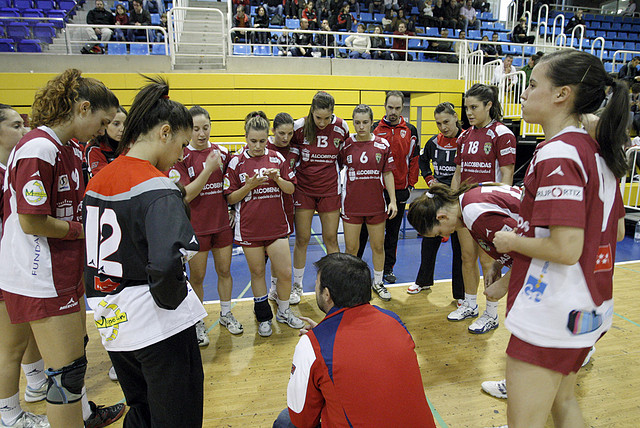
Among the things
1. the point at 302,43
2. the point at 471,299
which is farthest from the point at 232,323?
the point at 302,43

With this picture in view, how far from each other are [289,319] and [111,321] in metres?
2.19

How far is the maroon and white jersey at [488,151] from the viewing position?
326cm

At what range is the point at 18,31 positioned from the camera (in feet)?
29.2

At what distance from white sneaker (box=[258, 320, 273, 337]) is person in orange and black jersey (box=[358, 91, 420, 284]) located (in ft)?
5.03

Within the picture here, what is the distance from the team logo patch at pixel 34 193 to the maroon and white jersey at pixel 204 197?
1.31 m

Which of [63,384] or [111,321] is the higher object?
[111,321]

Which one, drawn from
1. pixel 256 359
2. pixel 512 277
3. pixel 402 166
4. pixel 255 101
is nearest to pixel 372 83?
pixel 255 101

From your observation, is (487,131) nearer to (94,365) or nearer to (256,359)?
(256,359)

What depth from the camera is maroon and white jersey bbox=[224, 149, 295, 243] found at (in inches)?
125

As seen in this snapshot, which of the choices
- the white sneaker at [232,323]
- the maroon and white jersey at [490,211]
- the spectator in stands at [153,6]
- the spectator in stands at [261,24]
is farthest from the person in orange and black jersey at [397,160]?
the spectator in stands at [153,6]

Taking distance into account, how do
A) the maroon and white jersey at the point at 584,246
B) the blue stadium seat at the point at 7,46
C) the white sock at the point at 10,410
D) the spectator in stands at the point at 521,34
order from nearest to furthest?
the maroon and white jersey at the point at 584,246
the white sock at the point at 10,410
the blue stadium seat at the point at 7,46
the spectator in stands at the point at 521,34

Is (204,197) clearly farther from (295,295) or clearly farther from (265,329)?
(295,295)

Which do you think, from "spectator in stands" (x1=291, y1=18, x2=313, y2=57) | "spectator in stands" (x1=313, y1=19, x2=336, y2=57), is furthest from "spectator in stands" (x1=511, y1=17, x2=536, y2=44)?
"spectator in stands" (x1=291, y1=18, x2=313, y2=57)

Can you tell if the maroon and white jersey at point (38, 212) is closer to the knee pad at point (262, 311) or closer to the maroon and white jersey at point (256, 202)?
the maroon and white jersey at point (256, 202)
